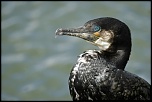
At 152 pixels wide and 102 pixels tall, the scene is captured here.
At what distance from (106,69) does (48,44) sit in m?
5.97

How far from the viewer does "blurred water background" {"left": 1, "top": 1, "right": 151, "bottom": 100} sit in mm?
9953

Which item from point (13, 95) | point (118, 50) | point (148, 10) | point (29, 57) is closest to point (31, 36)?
point (29, 57)

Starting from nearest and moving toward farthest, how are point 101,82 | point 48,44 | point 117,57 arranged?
point 101,82 < point 117,57 < point 48,44

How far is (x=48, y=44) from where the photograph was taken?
1070 cm

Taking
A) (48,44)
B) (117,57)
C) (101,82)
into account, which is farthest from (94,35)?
(48,44)

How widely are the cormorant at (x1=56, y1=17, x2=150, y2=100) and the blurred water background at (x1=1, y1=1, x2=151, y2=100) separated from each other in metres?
4.74

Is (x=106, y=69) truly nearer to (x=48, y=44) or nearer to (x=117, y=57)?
(x=117, y=57)

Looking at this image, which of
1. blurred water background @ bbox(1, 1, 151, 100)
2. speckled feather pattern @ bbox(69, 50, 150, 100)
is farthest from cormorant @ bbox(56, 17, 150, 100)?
blurred water background @ bbox(1, 1, 151, 100)

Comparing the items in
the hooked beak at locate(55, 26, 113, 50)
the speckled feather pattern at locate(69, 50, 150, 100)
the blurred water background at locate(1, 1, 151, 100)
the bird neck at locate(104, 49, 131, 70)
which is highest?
the blurred water background at locate(1, 1, 151, 100)

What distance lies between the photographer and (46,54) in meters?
10.5

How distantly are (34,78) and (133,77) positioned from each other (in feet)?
17.8

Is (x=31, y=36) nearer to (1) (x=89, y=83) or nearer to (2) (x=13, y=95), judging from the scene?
(2) (x=13, y=95)

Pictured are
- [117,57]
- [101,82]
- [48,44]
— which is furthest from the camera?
[48,44]

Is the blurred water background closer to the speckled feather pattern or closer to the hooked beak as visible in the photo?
the hooked beak
